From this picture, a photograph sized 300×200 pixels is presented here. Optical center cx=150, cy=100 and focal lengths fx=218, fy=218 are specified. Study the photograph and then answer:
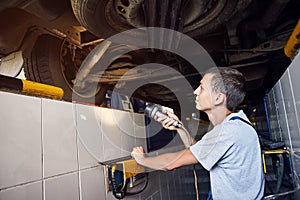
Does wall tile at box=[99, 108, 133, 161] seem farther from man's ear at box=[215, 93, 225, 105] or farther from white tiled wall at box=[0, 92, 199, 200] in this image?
man's ear at box=[215, 93, 225, 105]

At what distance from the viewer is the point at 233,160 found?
875 mm

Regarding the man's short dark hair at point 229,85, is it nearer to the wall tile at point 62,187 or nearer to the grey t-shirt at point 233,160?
the grey t-shirt at point 233,160

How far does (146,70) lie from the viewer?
176cm

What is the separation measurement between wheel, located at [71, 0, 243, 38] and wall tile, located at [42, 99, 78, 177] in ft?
1.29

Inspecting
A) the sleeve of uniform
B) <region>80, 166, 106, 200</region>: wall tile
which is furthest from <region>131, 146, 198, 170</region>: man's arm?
<region>80, 166, 106, 200</region>: wall tile

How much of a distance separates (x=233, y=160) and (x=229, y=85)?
33 cm

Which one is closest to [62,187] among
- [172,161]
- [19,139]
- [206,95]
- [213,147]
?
[19,139]

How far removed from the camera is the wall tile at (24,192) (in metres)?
0.60

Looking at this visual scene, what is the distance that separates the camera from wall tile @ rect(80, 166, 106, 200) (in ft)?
3.01

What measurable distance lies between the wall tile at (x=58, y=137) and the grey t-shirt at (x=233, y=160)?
1.65ft

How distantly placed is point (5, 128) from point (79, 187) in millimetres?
405

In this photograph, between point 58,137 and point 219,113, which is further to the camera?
point 219,113

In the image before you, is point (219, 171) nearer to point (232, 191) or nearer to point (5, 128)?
point (232, 191)

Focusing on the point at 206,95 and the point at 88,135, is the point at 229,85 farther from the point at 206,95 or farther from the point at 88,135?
the point at 88,135
